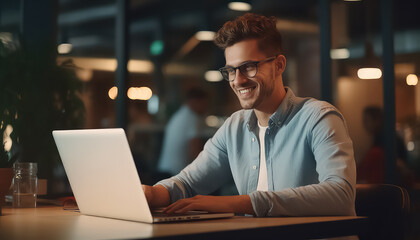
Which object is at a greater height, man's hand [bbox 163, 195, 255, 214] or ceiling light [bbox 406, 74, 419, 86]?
ceiling light [bbox 406, 74, 419, 86]

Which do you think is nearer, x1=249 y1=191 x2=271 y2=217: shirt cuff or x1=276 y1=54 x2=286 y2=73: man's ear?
x1=249 y1=191 x2=271 y2=217: shirt cuff

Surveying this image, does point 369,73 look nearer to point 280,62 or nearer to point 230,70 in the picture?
point 280,62

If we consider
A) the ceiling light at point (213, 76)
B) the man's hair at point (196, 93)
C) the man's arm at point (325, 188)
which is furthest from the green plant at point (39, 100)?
the ceiling light at point (213, 76)

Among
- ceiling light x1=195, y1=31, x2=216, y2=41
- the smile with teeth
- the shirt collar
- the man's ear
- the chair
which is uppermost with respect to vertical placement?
ceiling light x1=195, y1=31, x2=216, y2=41

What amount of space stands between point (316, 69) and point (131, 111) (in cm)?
200

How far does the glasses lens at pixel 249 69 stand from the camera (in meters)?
2.19

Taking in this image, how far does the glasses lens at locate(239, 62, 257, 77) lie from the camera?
7.17ft

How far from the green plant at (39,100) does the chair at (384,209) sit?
2.05m

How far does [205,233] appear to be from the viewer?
131 cm

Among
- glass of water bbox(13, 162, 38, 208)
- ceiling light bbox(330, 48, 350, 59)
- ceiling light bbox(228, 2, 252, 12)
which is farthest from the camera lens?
ceiling light bbox(228, 2, 252, 12)

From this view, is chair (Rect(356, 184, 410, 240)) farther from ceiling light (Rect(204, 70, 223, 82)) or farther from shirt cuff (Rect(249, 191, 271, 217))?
ceiling light (Rect(204, 70, 223, 82))

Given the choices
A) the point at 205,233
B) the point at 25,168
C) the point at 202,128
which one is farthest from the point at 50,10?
the point at 205,233

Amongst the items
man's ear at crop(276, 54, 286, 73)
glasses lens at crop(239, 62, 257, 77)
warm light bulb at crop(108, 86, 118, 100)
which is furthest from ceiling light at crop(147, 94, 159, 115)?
glasses lens at crop(239, 62, 257, 77)

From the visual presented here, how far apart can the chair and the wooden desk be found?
33cm
